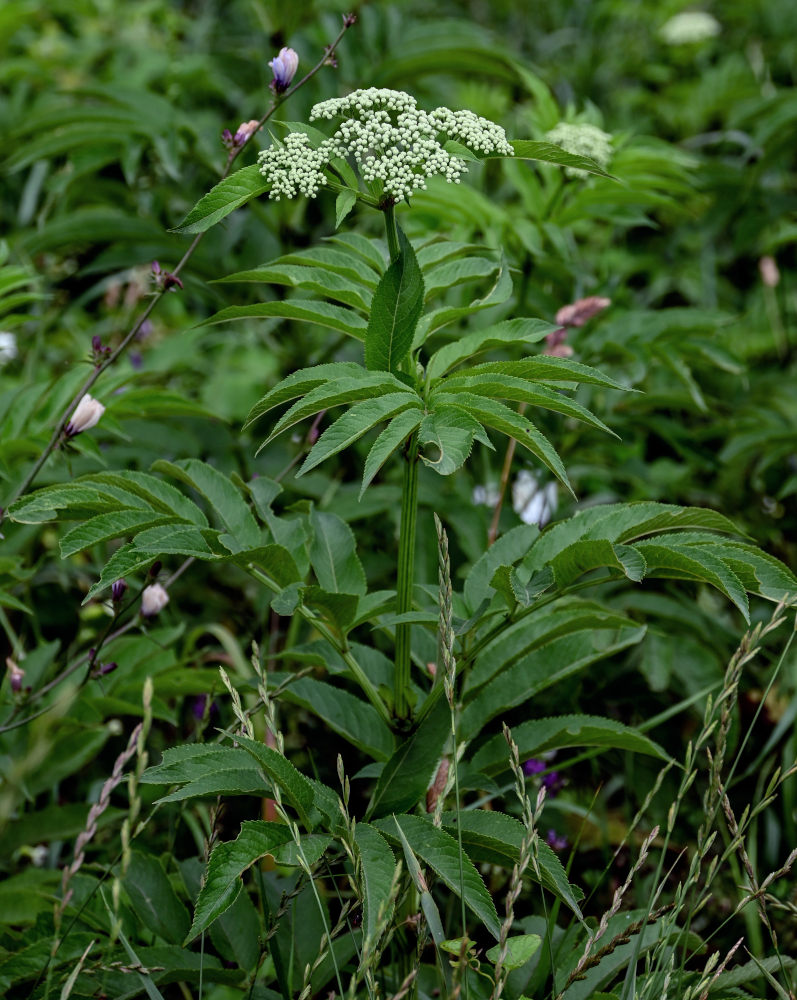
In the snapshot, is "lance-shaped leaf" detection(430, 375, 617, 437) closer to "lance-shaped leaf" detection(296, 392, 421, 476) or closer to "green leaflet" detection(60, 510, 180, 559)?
"lance-shaped leaf" detection(296, 392, 421, 476)

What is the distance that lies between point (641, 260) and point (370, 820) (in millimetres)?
2155

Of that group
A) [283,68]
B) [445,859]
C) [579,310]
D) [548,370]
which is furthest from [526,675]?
[283,68]

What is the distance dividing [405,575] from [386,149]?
0.50m

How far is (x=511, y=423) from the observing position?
1.02 m

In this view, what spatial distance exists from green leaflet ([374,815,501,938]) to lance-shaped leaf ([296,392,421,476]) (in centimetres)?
43

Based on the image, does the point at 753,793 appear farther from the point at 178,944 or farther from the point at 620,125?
the point at 620,125

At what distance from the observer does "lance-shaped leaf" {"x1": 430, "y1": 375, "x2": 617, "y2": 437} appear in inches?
40.9

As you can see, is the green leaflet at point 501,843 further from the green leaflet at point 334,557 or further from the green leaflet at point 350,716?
the green leaflet at point 334,557

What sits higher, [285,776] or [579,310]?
[285,776]

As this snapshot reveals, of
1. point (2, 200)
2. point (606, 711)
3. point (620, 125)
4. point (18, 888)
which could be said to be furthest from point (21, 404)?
point (620, 125)

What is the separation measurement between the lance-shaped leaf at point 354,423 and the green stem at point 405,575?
11 cm

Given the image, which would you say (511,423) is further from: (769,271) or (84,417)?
(769,271)

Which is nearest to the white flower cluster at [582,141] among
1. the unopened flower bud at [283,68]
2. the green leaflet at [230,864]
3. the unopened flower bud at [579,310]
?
the unopened flower bud at [579,310]

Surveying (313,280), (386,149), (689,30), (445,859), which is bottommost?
(689,30)
